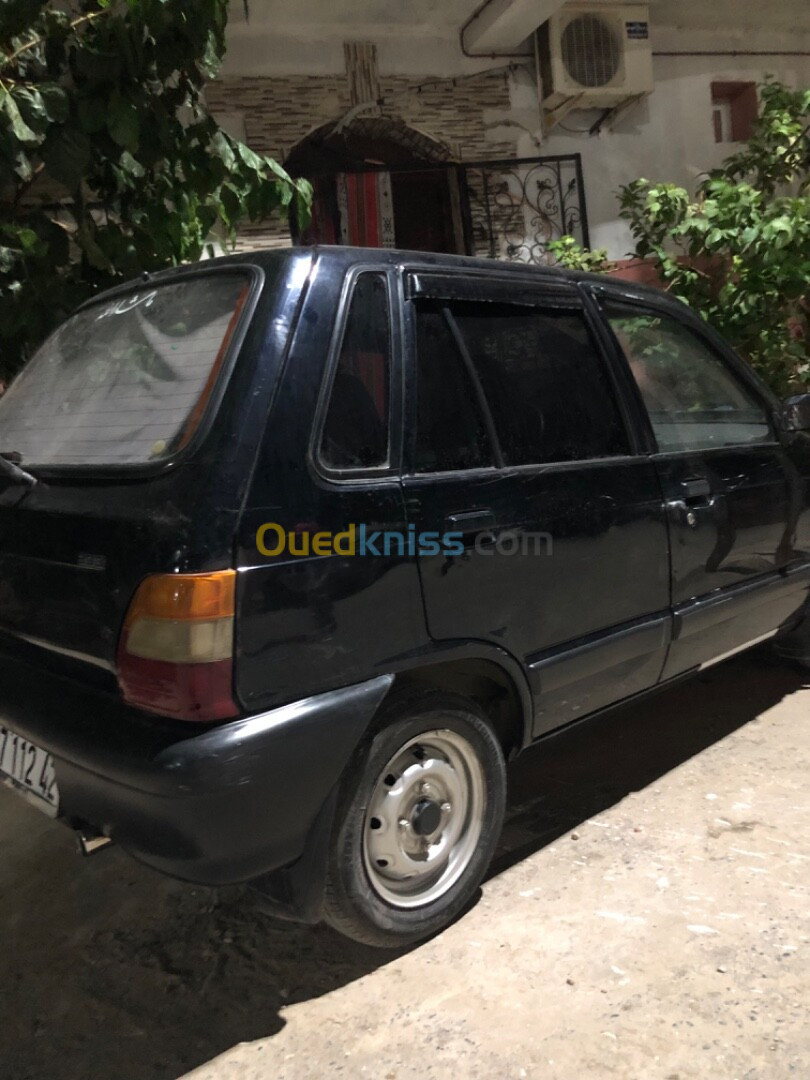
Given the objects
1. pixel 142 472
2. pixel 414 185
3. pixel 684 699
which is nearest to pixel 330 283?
pixel 142 472

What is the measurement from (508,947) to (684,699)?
6.25 ft

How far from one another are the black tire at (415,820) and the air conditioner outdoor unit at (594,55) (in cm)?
612

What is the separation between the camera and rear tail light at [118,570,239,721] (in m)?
1.63

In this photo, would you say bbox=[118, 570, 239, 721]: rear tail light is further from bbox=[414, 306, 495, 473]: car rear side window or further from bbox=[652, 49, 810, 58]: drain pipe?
bbox=[652, 49, 810, 58]: drain pipe

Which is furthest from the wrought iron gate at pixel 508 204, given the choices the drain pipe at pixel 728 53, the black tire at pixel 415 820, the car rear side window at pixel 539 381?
the black tire at pixel 415 820

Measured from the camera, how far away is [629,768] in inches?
122

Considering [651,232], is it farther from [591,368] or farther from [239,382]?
[239,382]

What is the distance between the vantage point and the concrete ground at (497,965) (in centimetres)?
182

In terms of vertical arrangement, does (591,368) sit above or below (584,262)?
below

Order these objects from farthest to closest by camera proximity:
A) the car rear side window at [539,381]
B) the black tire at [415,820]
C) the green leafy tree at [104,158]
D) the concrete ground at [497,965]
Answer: the green leafy tree at [104,158], the car rear side window at [539,381], the black tire at [415,820], the concrete ground at [497,965]

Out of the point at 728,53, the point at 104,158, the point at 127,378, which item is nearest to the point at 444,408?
the point at 127,378

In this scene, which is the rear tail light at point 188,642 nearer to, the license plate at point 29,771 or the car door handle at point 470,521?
the license plate at point 29,771

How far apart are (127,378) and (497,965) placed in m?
1.75

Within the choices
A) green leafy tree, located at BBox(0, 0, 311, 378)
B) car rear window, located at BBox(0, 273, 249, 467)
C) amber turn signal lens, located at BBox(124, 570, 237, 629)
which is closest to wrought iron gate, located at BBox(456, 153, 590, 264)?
green leafy tree, located at BBox(0, 0, 311, 378)
